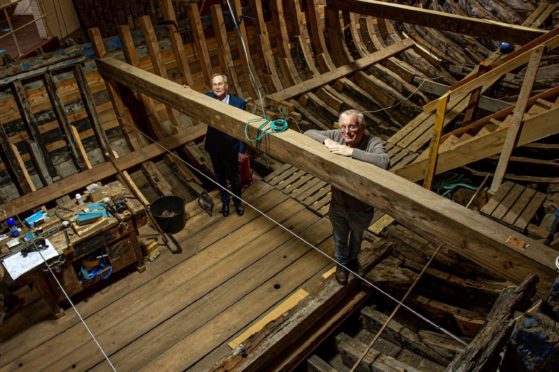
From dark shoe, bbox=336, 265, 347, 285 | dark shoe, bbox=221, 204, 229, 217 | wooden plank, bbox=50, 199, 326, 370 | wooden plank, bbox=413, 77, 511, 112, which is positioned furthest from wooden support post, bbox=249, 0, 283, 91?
dark shoe, bbox=336, 265, 347, 285

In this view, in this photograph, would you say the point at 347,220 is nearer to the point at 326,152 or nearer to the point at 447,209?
the point at 326,152

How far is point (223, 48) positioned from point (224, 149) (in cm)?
Answer: 264

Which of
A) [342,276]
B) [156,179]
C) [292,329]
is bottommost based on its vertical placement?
[156,179]

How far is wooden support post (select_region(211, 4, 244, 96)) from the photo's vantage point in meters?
6.75

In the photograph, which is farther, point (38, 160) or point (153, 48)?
point (153, 48)

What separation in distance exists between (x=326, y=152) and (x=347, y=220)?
1.01m

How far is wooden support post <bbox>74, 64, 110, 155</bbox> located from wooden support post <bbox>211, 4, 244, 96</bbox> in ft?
7.52

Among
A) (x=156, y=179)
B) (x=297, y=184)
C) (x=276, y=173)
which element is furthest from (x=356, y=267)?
(x=156, y=179)

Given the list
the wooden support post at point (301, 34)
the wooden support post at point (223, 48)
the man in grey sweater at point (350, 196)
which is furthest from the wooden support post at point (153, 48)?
the man in grey sweater at point (350, 196)

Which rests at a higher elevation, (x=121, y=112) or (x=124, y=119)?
(x=121, y=112)

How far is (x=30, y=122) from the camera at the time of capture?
520 cm

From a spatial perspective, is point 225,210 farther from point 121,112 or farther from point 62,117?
point 62,117

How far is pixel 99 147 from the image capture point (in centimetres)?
603

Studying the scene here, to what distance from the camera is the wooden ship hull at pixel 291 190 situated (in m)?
3.09
